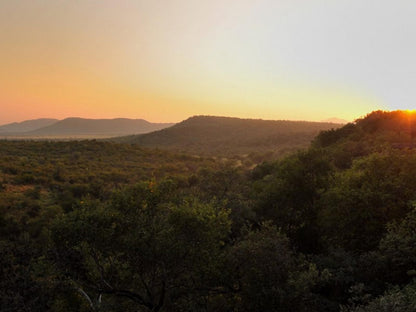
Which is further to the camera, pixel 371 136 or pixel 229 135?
pixel 229 135

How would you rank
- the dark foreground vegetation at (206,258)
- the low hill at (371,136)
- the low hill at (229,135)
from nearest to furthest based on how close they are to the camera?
the dark foreground vegetation at (206,258) < the low hill at (371,136) < the low hill at (229,135)

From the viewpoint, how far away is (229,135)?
458 ft

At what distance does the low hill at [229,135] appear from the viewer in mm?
109438

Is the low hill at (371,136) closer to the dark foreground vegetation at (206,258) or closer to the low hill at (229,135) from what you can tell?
the dark foreground vegetation at (206,258)

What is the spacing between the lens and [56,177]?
39219 millimetres

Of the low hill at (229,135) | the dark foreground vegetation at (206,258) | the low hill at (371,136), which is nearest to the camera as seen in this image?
the dark foreground vegetation at (206,258)

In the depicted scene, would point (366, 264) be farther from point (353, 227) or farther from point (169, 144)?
point (169, 144)

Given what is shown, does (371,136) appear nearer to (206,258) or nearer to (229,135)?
(206,258)

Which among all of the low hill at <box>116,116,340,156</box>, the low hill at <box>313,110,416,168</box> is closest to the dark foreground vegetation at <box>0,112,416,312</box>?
the low hill at <box>313,110,416,168</box>

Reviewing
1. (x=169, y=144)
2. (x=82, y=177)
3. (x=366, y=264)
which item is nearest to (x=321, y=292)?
(x=366, y=264)

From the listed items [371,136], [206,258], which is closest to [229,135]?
[371,136]

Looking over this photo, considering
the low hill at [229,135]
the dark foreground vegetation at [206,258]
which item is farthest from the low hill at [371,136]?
the low hill at [229,135]

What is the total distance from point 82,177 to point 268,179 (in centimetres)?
2637

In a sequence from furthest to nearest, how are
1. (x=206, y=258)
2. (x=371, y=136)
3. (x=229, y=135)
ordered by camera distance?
(x=229, y=135) → (x=371, y=136) → (x=206, y=258)
